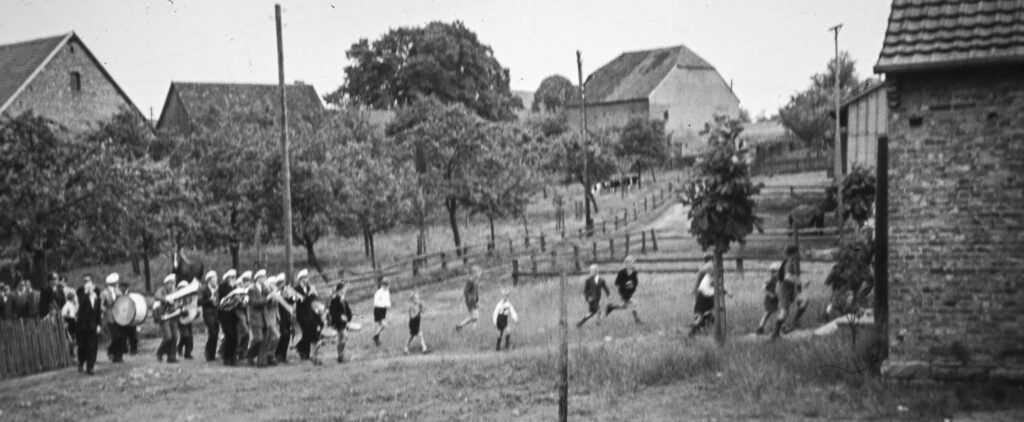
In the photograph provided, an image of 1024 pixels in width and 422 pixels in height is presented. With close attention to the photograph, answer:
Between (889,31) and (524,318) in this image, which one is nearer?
(889,31)

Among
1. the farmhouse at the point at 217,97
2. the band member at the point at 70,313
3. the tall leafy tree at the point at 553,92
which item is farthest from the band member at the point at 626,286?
the tall leafy tree at the point at 553,92

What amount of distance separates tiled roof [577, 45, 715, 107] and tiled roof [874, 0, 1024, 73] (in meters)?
63.2

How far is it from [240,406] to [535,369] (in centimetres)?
419

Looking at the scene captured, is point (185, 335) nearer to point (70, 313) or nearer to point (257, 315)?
point (70, 313)

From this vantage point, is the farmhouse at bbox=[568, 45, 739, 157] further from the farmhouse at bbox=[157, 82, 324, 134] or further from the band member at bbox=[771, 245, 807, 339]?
the band member at bbox=[771, 245, 807, 339]

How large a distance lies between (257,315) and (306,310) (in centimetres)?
109

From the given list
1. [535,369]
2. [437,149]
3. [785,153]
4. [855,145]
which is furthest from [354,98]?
[535,369]

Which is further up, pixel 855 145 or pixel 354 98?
pixel 354 98

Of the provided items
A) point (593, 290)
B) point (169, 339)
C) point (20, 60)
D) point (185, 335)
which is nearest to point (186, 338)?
point (185, 335)

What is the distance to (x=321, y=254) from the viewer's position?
4750 cm

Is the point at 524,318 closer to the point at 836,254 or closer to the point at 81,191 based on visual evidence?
the point at 836,254

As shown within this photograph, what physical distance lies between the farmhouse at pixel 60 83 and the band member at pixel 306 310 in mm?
26302

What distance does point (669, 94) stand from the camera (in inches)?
3007

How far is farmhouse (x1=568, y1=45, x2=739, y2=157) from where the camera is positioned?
7575 cm
